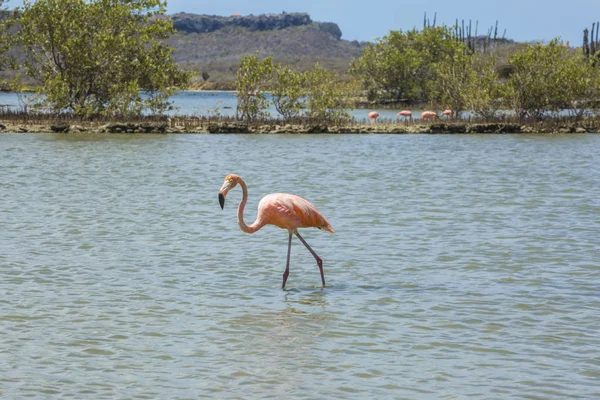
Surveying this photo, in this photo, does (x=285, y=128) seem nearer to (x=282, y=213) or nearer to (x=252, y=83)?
(x=252, y=83)

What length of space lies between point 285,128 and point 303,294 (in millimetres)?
28650

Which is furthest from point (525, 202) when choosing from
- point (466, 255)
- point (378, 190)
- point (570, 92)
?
point (570, 92)

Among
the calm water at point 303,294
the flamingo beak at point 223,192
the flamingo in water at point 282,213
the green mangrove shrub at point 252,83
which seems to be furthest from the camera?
the green mangrove shrub at point 252,83

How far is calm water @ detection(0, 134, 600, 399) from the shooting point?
698 centimetres

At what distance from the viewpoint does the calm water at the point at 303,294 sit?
6.98 m

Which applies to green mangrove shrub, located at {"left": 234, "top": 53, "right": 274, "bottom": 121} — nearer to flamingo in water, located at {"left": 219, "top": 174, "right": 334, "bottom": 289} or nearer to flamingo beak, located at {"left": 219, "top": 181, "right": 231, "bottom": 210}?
flamingo in water, located at {"left": 219, "top": 174, "right": 334, "bottom": 289}

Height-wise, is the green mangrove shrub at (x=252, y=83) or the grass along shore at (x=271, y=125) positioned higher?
the green mangrove shrub at (x=252, y=83)

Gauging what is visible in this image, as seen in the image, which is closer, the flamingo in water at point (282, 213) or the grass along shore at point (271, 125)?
the flamingo in water at point (282, 213)

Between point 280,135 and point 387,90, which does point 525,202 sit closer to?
point 280,135

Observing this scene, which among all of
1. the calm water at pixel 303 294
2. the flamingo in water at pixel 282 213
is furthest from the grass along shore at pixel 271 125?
the flamingo in water at pixel 282 213

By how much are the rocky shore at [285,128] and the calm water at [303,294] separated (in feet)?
51.8

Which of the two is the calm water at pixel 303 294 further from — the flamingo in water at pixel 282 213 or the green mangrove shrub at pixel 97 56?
the green mangrove shrub at pixel 97 56

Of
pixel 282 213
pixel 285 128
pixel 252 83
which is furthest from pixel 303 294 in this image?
pixel 252 83

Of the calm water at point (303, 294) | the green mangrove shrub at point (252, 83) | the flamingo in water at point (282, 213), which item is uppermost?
the green mangrove shrub at point (252, 83)
